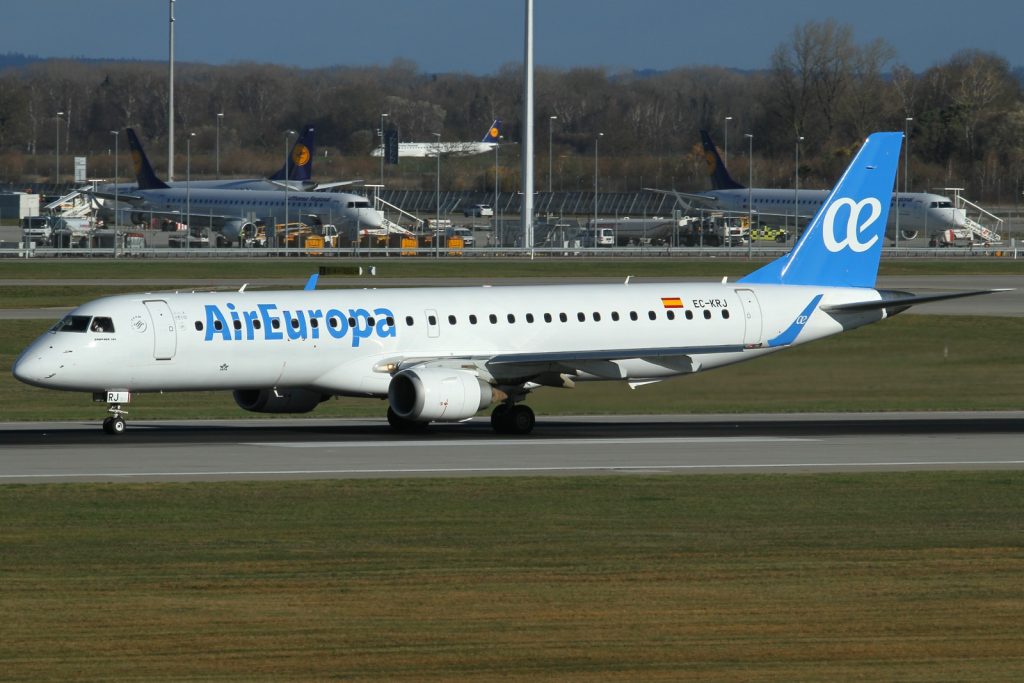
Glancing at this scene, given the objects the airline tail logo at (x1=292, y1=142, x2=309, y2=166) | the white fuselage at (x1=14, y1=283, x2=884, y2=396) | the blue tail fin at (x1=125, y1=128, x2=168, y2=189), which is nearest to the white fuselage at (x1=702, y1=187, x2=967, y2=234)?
the airline tail logo at (x1=292, y1=142, x2=309, y2=166)

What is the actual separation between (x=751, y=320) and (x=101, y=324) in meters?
16.7

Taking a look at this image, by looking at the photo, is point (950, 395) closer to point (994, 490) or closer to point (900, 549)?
point (994, 490)

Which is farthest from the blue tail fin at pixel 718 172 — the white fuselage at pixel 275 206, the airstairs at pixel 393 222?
the white fuselage at pixel 275 206

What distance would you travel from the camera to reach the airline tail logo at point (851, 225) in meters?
48.7

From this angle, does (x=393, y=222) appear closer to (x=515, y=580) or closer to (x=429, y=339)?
(x=429, y=339)

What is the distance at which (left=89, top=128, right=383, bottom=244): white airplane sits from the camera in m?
146

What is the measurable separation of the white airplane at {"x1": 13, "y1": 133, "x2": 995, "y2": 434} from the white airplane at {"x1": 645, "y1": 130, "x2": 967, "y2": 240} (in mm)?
94172

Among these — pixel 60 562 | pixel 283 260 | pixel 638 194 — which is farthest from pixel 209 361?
pixel 638 194

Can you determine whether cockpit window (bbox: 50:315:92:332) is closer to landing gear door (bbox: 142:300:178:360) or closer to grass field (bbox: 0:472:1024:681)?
landing gear door (bbox: 142:300:178:360)

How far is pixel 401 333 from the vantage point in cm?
4159

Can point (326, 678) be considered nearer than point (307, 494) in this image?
Yes

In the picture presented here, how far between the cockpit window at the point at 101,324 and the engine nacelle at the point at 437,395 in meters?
6.46

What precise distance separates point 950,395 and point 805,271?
8.56m

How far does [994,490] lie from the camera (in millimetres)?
31641
